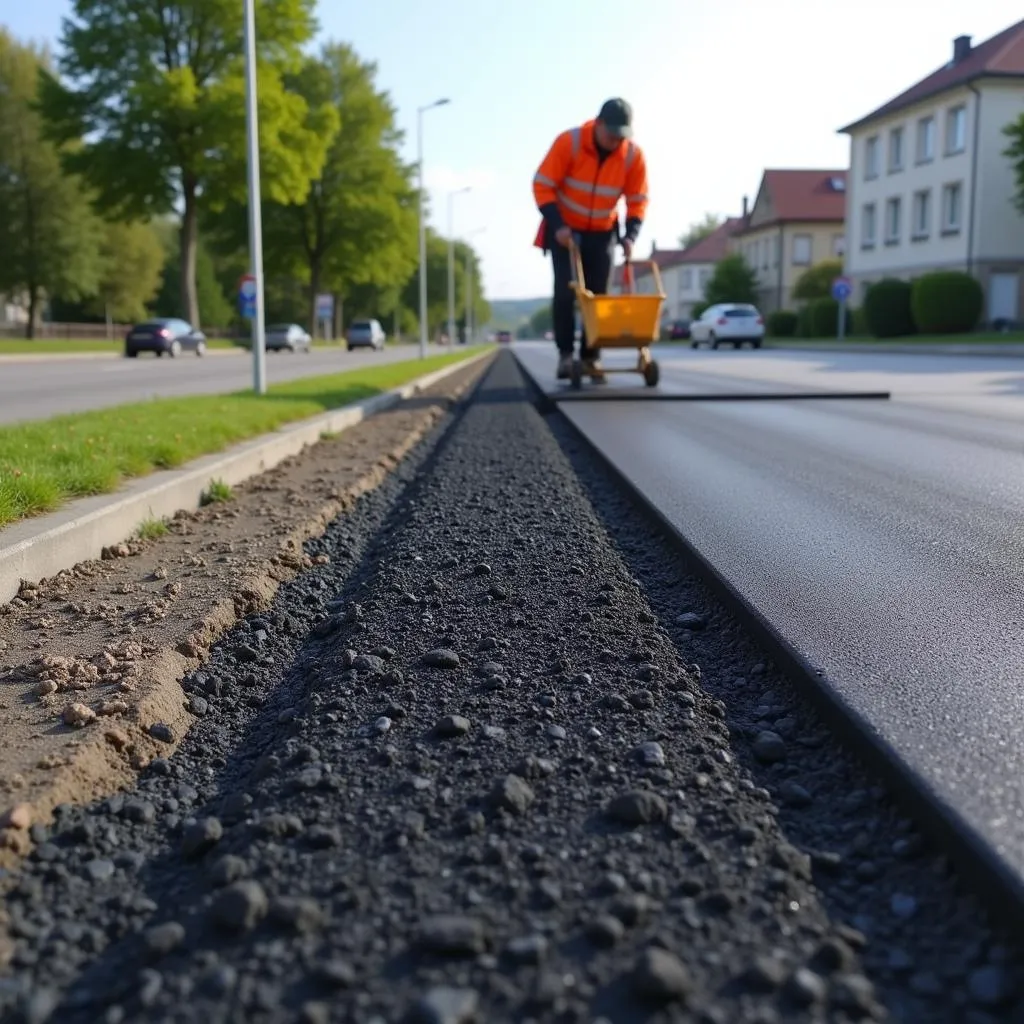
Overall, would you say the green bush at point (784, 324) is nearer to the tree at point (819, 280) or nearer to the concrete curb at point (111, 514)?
the tree at point (819, 280)

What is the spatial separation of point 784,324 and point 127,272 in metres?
39.5

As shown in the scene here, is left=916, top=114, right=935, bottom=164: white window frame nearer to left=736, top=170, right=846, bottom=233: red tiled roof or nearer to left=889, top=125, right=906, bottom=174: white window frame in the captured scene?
left=889, top=125, right=906, bottom=174: white window frame

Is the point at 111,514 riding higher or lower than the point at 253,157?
lower

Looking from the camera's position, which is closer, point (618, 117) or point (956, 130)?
point (618, 117)

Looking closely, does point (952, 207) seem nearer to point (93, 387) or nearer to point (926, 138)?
point (926, 138)

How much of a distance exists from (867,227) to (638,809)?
5684 centimetres

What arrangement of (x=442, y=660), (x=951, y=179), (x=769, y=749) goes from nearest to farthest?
(x=769, y=749), (x=442, y=660), (x=951, y=179)

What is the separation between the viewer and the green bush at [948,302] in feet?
129

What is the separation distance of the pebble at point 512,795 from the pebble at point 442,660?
924 mm

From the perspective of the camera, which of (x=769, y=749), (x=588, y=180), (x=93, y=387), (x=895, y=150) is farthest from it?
(x=895, y=150)

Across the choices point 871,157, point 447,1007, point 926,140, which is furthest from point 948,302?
point 447,1007

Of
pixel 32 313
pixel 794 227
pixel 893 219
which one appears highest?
pixel 794 227

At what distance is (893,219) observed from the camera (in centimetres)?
5209

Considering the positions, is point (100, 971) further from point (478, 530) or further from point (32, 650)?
point (478, 530)
